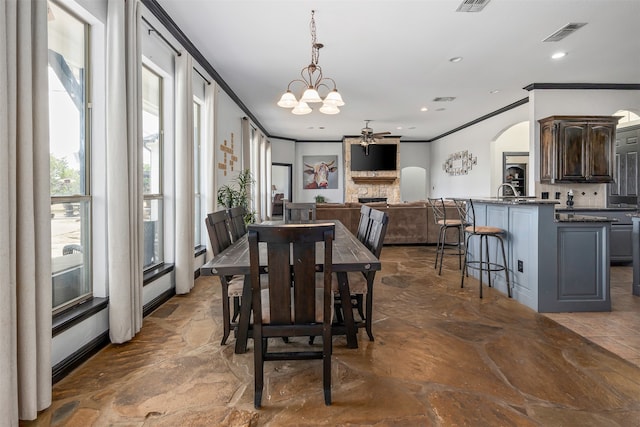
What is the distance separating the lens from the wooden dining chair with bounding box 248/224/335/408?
5.27 feet

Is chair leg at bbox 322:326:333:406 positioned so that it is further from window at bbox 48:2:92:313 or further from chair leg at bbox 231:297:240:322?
window at bbox 48:2:92:313

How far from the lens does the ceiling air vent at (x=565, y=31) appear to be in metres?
3.54

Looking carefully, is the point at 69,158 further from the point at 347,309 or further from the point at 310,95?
the point at 347,309

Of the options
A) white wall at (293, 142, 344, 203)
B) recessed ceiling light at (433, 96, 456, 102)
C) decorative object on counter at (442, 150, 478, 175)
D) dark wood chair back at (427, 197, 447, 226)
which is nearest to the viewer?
dark wood chair back at (427, 197, 447, 226)

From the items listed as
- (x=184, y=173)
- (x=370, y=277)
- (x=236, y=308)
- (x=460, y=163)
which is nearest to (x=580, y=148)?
(x=460, y=163)

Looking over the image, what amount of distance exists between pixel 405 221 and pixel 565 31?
3.91m

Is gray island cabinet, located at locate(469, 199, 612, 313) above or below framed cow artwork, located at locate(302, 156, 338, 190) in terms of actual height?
below

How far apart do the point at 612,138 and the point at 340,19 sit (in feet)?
15.6

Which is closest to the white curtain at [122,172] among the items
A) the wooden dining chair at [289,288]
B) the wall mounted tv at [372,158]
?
the wooden dining chair at [289,288]

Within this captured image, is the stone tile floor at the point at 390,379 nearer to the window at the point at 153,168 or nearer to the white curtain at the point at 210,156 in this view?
the window at the point at 153,168

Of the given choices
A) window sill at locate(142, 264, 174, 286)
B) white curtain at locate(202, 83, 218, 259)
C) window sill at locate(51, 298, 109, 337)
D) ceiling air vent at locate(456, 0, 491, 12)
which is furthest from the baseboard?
ceiling air vent at locate(456, 0, 491, 12)

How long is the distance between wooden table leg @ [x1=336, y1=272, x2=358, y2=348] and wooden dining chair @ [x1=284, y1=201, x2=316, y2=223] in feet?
7.25

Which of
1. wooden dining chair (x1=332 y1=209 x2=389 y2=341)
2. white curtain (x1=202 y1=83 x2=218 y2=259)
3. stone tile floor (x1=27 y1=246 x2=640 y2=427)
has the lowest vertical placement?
stone tile floor (x1=27 y1=246 x2=640 y2=427)

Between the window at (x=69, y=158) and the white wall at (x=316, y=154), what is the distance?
357 inches
